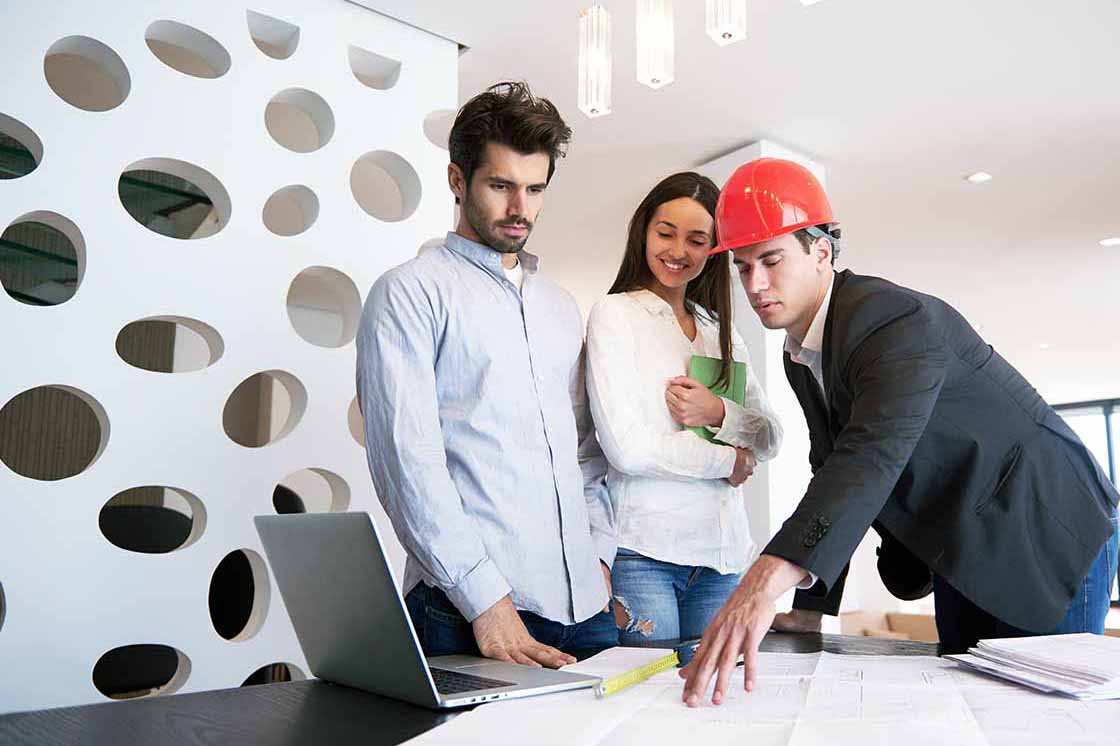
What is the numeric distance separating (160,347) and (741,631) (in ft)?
12.5

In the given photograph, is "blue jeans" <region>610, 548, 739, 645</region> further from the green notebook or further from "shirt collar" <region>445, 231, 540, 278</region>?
"shirt collar" <region>445, 231, 540, 278</region>

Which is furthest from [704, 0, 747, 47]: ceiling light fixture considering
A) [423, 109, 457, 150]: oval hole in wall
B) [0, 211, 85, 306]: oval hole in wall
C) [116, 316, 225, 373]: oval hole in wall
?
[116, 316, 225, 373]: oval hole in wall

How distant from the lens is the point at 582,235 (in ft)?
19.0

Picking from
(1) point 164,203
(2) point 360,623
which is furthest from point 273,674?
(2) point 360,623

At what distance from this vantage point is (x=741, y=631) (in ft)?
3.13

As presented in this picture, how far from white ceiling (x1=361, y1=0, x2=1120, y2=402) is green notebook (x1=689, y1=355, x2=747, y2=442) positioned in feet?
5.49

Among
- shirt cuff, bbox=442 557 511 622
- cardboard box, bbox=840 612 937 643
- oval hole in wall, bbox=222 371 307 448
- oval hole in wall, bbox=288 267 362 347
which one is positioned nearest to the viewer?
shirt cuff, bbox=442 557 511 622

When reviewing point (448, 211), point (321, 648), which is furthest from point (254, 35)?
point (321, 648)

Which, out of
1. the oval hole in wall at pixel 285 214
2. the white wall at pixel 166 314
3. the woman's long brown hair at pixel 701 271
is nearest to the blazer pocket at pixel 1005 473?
the woman's long brown hair at pixel 701 271

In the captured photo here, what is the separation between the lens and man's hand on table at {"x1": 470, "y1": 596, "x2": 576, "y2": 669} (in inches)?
45.7

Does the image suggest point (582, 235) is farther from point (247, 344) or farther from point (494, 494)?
point (494, 494)

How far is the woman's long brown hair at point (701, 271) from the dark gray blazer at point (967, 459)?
481 millimetres

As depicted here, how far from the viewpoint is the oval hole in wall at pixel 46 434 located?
3.49 m

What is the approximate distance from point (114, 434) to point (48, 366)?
0.73ft
